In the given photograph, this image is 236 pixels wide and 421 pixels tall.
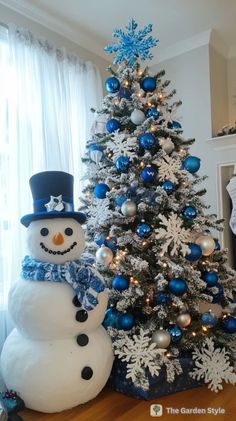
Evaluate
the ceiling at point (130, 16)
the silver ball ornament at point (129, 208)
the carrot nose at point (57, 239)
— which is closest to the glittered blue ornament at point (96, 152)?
the silver ball ornament at point (129, 208)

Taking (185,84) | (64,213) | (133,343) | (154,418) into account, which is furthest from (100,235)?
(185,84)

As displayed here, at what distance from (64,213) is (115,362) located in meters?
0.78

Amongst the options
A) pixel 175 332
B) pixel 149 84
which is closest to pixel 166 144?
pixel 149 84

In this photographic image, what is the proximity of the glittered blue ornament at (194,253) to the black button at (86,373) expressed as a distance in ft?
2.23

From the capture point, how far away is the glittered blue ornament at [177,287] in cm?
162

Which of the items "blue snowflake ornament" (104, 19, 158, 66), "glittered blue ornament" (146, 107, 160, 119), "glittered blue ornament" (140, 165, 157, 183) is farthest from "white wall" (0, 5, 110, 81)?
"glittered blue ornament" (140, 165, 157, 183)

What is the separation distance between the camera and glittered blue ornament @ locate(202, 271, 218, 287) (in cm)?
177

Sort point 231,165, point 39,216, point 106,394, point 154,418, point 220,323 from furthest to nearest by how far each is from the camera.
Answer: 1. point 231,165
2. point 220,323
3. point 106,394
4. point 39,216
5. point 154,418

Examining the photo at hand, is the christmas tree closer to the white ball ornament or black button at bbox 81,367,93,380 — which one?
the white ball ornament

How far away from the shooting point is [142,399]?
1587 millimetres

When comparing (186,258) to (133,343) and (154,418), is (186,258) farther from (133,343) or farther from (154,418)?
(154,418)

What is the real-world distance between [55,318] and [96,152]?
915 millimetres

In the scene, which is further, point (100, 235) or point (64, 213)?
point (100, 235)

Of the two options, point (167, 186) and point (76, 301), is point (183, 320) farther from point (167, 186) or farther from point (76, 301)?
point (167, 186)
